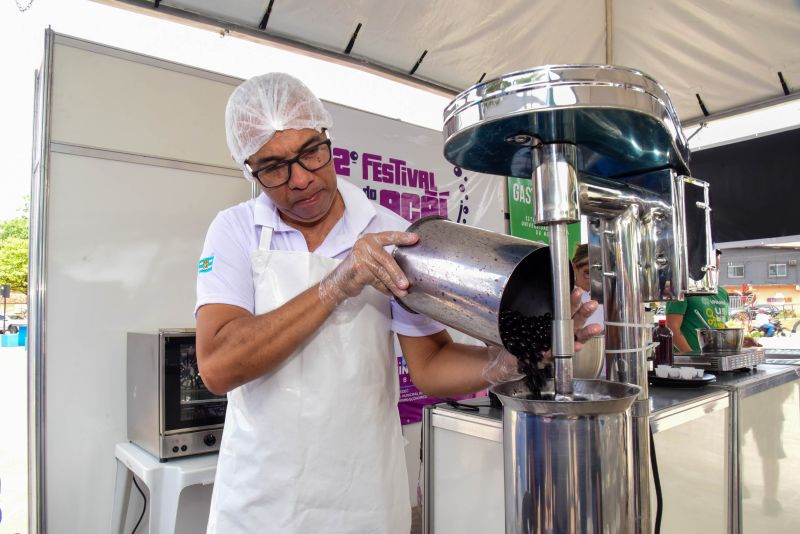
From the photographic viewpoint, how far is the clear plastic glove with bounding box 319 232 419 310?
2.97ft

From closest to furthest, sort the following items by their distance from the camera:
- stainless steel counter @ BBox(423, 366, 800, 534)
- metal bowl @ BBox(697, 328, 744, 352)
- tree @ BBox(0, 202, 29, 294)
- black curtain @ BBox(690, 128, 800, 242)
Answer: stainless steel counter @ BBox(423, 366, 800, 534), metal bowl @ BBox(697, 328, 744, 352), black curtain @ BBox(690, 128, 800, 242), tree @ BBox(0, 202, 29, 294)

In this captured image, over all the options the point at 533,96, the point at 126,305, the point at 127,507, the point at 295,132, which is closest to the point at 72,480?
the point at 127,507

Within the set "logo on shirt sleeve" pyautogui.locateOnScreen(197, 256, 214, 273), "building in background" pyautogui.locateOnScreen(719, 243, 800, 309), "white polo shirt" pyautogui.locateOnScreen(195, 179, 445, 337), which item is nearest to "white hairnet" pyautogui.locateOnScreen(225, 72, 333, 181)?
"white polo shirt" pyautogui.locateOnScreen(195, 179, 445, 337)

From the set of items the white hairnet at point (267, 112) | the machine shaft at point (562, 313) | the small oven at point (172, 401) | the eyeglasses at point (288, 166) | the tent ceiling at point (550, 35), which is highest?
the tent ceiling at point (550, 35)

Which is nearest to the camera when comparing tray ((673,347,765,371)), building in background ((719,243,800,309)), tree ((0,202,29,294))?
tray ((673,347,765,371))

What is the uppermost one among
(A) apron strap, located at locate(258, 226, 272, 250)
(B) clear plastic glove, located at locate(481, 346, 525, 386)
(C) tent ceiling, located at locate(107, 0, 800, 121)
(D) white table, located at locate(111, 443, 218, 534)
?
(C) tent ceiling, located at locate(107, 0, 800, 121)

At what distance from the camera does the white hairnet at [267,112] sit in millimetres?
1155

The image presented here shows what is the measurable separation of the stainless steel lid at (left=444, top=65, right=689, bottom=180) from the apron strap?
54 cm

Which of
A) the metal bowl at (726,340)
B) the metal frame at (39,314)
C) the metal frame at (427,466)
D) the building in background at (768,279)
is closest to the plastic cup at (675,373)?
A: the metal bowl at (726,340)

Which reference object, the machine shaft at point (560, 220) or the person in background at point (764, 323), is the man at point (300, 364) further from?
the person in background at point (764, 323)

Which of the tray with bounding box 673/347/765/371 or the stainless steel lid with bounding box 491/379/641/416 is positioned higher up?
the stainless steel lid with bounding box 491/379/641/416

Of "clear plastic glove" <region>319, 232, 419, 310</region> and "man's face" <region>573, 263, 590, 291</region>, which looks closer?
"clear plastic glove" <region>319, 232, 419, 310</region>

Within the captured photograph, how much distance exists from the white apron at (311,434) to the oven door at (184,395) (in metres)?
0.89

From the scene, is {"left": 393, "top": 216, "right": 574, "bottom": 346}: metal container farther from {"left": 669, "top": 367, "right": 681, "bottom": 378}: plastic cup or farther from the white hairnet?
{"left": 669, "top": 367, "right": 681, "bottom": 378}: plastic cup
